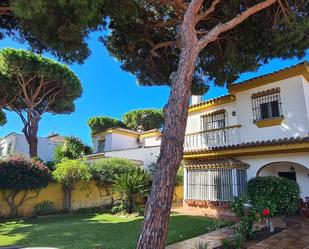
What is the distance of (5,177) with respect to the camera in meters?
14.1

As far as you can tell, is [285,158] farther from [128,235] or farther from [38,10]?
[38,10]

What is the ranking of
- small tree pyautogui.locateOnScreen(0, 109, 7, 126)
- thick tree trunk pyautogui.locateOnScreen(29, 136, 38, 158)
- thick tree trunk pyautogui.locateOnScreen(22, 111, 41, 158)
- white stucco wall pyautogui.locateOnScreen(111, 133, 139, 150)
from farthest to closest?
white stucco wall pyautogui.locateOnScreen(111, 133, 139, 150)
small tree pyautogui.locateOnScreen(0, 109, 7, 126)
thick tree trunk pyautogui.locateOnScreen(22, 111, 41, 158)
thick tree trunk pyautogui.locateOnScreen(29, 136, 38, 158)

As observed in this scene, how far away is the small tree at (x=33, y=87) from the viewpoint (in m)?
18.9

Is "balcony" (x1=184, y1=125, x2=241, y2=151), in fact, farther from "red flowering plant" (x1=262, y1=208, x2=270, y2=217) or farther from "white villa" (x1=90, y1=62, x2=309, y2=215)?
"red flowering plant" (x1=262, y1=208, x2=270, y2=217)

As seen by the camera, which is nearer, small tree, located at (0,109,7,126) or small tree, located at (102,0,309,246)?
small tree, located at (102,0,309,246)

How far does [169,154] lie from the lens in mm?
5621

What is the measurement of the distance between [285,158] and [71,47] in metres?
10.5

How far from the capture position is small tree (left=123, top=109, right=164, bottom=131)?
134 feet

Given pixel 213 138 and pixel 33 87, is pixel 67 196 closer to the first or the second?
pixel 33 87

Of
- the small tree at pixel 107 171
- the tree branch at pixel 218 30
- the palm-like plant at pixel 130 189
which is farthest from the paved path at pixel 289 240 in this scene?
the small tree at pixel 107 171

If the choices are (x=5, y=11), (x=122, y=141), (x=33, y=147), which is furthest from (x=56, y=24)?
(x=122, y=141)

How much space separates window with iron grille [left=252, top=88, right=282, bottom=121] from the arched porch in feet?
8.04

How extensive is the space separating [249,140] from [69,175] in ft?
36.2

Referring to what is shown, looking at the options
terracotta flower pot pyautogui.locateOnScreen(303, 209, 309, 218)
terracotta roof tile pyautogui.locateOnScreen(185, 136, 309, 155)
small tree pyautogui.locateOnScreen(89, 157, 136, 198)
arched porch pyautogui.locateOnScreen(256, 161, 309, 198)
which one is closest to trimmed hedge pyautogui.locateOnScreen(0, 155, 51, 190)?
small tree pyautogui.locateOnScreen(89, 157, 136, 198)
